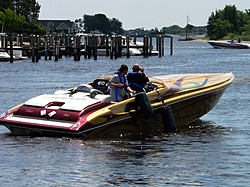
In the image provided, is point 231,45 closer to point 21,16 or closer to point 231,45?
point 231,45

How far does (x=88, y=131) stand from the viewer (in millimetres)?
15555

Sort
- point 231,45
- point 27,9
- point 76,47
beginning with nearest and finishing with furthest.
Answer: point 76,47 < point 231,45 < point 27,9

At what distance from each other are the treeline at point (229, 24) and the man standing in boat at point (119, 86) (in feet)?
530

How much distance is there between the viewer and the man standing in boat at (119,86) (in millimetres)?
16578

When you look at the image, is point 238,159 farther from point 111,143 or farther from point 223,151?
point 111,143

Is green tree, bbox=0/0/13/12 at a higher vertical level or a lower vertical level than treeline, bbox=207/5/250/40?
higher

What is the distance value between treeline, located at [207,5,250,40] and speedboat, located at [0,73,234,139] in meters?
160

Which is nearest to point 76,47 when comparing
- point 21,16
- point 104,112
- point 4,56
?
point 4,56

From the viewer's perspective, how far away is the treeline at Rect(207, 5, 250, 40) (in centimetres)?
18162

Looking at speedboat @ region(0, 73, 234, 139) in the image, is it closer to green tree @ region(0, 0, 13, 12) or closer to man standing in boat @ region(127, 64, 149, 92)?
man standing in boat @ region(127, 64, 149, 92)

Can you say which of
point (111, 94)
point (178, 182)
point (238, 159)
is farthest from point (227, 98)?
point (178, 182)

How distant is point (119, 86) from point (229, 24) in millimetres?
168799

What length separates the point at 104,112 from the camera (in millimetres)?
15797

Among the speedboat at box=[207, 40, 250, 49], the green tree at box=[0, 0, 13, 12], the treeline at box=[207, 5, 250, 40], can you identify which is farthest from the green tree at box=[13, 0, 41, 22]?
the treeline at box=[207, 5, 250, 40]
